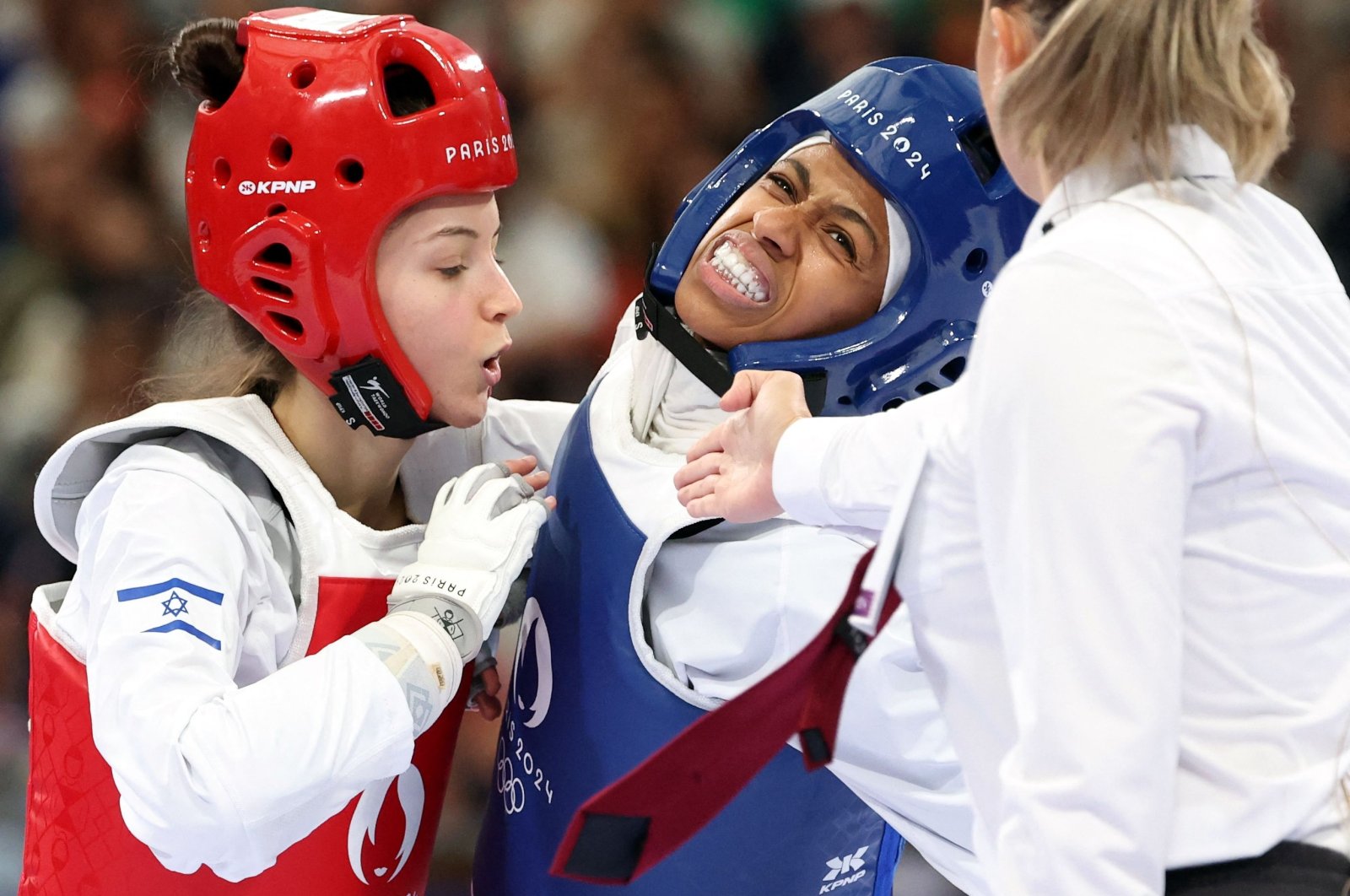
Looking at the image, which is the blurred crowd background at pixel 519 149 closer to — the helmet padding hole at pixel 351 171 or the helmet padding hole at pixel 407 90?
the helmet padding hole at pixel 407 90

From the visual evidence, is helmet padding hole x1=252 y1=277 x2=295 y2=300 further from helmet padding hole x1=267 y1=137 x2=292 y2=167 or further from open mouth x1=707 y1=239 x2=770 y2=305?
open mouth x1=707 y1=239 x2=770 y2=305

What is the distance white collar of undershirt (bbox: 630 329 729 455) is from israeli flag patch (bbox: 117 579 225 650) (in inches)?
30.8

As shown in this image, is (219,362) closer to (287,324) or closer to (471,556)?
(287,324)

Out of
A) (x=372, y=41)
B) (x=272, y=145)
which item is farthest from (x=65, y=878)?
(x=372, y=41)

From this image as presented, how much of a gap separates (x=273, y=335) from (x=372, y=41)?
522 millimetres

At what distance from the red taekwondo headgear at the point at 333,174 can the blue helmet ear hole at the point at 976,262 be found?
81 centimetres

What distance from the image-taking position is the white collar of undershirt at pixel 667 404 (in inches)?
96.6

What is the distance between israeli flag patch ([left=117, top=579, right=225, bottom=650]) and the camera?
6.64 feet

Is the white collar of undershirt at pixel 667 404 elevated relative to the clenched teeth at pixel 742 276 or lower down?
lower down

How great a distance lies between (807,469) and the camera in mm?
1686

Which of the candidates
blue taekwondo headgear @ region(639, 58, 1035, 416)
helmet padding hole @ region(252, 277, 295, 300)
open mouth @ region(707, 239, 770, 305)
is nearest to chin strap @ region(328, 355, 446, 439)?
helmet padding hole @ region(252, 277, 295, 300)

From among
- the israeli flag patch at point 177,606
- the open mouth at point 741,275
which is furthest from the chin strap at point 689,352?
the israeli flag patch at point 177,606

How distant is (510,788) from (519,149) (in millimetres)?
2891

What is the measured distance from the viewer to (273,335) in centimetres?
241
